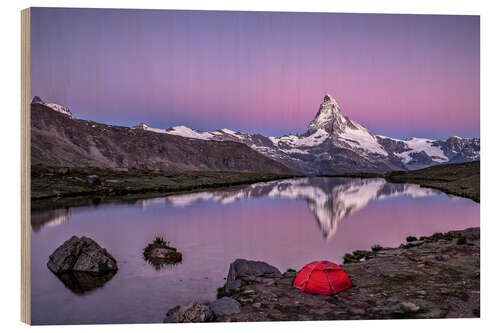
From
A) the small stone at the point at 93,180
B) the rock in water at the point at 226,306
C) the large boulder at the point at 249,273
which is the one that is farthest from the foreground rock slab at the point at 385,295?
the small stone at the point at 93,180

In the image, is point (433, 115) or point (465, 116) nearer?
point (465, 116)

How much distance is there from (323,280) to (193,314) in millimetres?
4430

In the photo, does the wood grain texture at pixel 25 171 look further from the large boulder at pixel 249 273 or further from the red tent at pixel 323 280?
the red tent at pixel 323 280

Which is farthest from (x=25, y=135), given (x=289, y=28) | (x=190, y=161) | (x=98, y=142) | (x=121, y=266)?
(x=190, y=161)

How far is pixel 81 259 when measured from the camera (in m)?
15.5

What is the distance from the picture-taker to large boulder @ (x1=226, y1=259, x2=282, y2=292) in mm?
13726

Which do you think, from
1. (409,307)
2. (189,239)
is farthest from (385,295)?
(189,239)

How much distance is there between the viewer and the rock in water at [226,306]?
11078 millimetres

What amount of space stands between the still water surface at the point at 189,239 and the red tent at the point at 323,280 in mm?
3373

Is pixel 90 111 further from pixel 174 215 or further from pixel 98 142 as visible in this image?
pixel 98 142

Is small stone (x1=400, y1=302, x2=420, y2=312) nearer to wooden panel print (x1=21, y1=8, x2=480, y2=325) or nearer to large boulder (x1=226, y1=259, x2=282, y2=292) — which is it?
wooden panel print (x1=21, y1=8, x2=480, y2=325)

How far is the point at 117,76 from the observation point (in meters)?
20.7

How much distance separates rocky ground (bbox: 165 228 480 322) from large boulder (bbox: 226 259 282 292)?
0.18 ft
